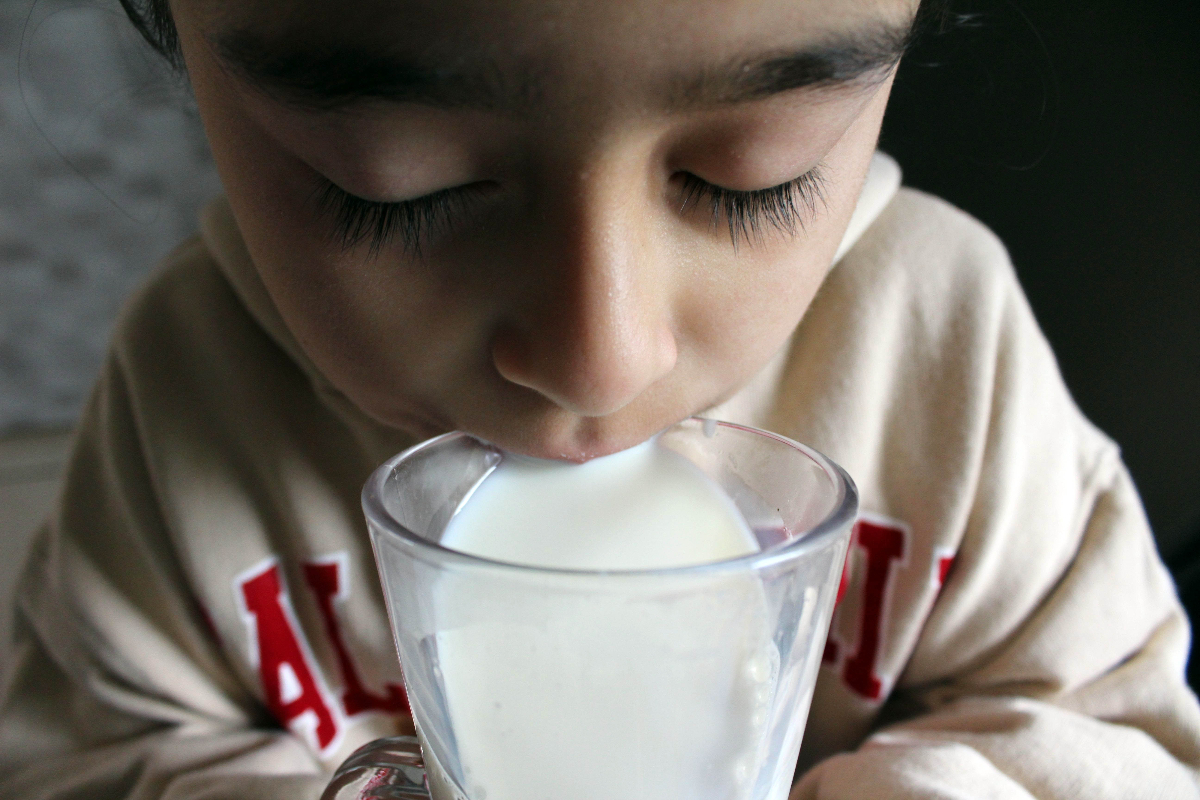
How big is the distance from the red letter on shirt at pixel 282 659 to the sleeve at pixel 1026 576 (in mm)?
304

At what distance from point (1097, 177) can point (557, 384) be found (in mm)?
516

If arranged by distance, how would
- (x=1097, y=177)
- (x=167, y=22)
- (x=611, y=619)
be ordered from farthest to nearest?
1. (x=1097, y=177)
2. (x=167, y=22)
3. (x=611, y=619)

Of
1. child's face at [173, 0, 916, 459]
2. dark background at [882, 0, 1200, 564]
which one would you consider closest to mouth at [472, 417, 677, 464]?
child's face at [173, 0, 916, 459]

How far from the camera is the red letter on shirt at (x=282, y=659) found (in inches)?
22.1

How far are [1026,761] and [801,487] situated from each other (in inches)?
9.2

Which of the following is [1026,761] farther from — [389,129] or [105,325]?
[105,325]

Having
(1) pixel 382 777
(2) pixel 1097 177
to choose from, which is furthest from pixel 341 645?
(2) pixel 1097 177

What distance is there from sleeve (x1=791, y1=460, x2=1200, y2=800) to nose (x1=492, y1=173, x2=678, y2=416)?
24cm

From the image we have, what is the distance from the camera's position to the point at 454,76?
0.83 ft

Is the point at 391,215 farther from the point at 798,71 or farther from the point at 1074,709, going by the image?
the point at 1074,709

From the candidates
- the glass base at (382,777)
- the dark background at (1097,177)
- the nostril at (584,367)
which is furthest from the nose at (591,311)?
the dark background at (1097,177)

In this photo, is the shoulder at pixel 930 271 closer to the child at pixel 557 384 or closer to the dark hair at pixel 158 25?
the child at pixel 557 384

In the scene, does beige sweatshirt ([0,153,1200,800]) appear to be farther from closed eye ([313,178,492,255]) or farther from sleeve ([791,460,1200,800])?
closed eye ([313,178,492,255])

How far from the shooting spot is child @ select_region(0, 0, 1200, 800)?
0.88 ft
